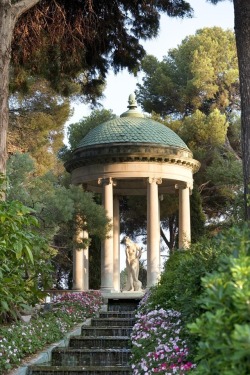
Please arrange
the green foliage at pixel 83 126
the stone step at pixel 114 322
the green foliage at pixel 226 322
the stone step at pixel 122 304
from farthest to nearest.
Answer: the green foliage at pixel 83 126 → the stone step at pixel 122 304 → the stone step at pixel 114 322 → the green foliage at pixel 226 322

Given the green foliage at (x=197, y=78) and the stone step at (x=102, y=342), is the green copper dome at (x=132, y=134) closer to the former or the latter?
the green foliage at (x=197, y=78)

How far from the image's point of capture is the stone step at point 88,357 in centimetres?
1228

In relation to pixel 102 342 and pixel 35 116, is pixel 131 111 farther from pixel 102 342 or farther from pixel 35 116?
pixel 102 342

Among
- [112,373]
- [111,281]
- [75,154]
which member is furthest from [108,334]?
[75,154]

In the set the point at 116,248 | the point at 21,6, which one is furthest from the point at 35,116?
the point at 21,6

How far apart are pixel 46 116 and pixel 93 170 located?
4199 millimetres

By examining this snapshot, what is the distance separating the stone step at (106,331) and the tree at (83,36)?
6595mm

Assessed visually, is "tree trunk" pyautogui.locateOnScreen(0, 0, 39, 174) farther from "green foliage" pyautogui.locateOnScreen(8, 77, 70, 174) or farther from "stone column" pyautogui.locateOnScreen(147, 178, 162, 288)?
"green foliage" pyautogui.locateOnScreen(8, 77, 70, 174)

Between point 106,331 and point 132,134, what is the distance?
13.3m

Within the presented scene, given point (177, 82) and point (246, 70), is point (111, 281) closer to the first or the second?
point (246, 70)

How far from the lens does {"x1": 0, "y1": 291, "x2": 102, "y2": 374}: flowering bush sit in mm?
10461

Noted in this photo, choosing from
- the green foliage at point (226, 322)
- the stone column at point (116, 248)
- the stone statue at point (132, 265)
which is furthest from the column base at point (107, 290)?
the green foliage at point (226, 322)

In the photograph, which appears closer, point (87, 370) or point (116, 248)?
point (87, 370)

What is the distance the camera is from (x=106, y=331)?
1571 centimetres
